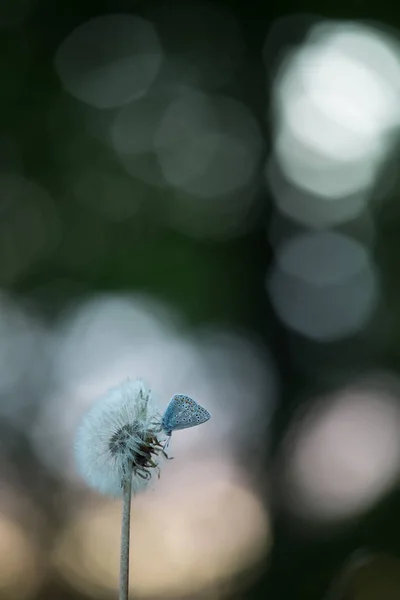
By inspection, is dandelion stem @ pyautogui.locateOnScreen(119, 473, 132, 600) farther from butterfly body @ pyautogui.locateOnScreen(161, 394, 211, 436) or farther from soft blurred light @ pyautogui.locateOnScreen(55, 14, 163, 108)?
soft blurred light @ pyautogui.locateOnScreen(55, 14, 163, 108)

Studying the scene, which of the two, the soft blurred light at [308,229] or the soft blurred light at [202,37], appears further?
the soft blurred light at [202,37]

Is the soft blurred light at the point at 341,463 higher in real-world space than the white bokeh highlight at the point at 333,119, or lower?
lower

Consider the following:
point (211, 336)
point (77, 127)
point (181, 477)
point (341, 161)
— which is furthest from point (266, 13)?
point (181, 477)

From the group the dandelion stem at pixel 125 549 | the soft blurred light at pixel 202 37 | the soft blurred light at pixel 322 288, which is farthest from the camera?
the soft blurred light at pixel 202 37

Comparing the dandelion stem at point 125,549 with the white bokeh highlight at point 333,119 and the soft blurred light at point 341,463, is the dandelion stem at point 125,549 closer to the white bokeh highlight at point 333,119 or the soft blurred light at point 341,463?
the soft blurred light at point 341,463

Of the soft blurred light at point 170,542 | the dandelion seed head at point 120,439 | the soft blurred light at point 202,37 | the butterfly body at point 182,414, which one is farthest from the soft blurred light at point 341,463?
the butterfly body at point 182,414

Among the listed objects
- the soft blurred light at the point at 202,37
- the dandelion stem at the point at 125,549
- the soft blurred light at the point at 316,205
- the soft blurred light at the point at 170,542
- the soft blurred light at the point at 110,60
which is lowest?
the dandelion stem at the point at 125,549

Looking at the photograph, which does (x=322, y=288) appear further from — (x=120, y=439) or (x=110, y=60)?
(x=120, y=439)
